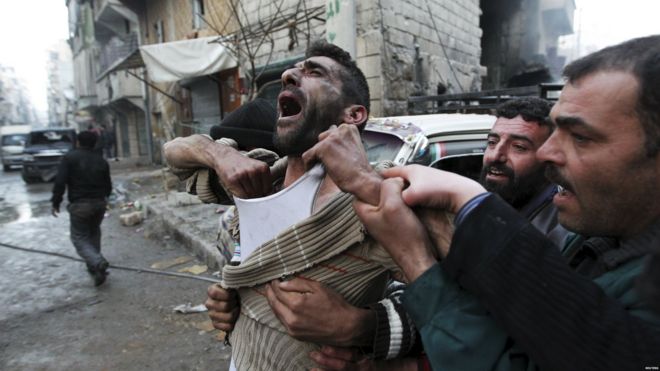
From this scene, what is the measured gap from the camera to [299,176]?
1450 mm

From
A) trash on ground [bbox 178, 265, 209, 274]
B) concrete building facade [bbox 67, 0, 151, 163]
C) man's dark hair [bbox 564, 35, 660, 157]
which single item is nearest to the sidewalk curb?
trash on ground [bbox 178, 265, 209, 274]

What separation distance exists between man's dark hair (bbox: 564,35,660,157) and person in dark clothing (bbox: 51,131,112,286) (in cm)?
584

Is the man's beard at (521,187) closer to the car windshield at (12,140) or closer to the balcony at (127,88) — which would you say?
the balcony at (127,88)

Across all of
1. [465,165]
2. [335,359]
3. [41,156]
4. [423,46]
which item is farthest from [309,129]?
[41,156]

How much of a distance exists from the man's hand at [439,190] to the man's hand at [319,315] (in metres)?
0.41

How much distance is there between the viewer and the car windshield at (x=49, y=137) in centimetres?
1566

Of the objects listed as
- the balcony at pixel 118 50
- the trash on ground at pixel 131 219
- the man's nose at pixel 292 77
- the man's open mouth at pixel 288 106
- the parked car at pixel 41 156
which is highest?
the balcony at pixel 118 50

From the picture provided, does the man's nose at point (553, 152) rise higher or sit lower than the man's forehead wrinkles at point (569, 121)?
lower

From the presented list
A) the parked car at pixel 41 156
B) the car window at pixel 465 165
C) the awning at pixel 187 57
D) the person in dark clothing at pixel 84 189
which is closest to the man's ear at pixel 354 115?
the car window at pixel 465 165

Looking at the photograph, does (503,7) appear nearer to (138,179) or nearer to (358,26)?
(358,26)

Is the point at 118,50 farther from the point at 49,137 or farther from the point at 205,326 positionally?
the point at 205,326

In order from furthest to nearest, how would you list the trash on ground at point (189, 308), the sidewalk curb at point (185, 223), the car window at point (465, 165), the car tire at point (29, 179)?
1. the car tire at point (29, 179)
2. the sidewalk curb at point (185, 223)
3. the trash on ground at point (189, 308)
4. the car window at point (465, 165)

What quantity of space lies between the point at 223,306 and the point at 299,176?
0.50 metres

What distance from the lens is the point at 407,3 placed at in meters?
7.16
